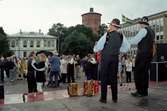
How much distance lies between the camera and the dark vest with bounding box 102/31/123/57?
29.4 feet

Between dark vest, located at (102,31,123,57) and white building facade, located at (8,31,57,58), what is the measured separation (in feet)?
432

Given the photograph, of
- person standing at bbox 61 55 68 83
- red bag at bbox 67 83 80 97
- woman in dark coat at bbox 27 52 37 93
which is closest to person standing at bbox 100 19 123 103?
red bag at bbox 67 83 80 97

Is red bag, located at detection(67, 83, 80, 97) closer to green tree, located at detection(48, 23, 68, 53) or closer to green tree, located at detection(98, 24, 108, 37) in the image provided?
green tree, located at detection(98, 24, 108, 37)

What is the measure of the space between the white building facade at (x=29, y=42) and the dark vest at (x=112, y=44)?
13162 cm

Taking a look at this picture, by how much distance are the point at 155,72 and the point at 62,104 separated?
742 cm

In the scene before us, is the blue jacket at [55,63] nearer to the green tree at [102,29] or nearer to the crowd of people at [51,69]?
the crowd of people at [51,69]

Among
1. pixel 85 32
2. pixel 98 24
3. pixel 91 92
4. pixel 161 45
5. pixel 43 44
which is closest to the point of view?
pixel 91 92

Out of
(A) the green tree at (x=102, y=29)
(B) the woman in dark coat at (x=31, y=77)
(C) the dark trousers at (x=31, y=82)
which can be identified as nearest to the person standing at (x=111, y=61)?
(B) the woman in dark coat at (x=31, y=77)

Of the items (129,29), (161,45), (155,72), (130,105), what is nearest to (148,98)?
(130,105)

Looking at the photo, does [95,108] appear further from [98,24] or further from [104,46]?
[98,24]

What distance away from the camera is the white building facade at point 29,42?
465 ft

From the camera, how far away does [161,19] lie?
4006 inches

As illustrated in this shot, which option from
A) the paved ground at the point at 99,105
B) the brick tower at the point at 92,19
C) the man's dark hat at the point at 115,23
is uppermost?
the brick tower at the point at 92,19

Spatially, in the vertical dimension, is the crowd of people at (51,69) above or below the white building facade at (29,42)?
below
